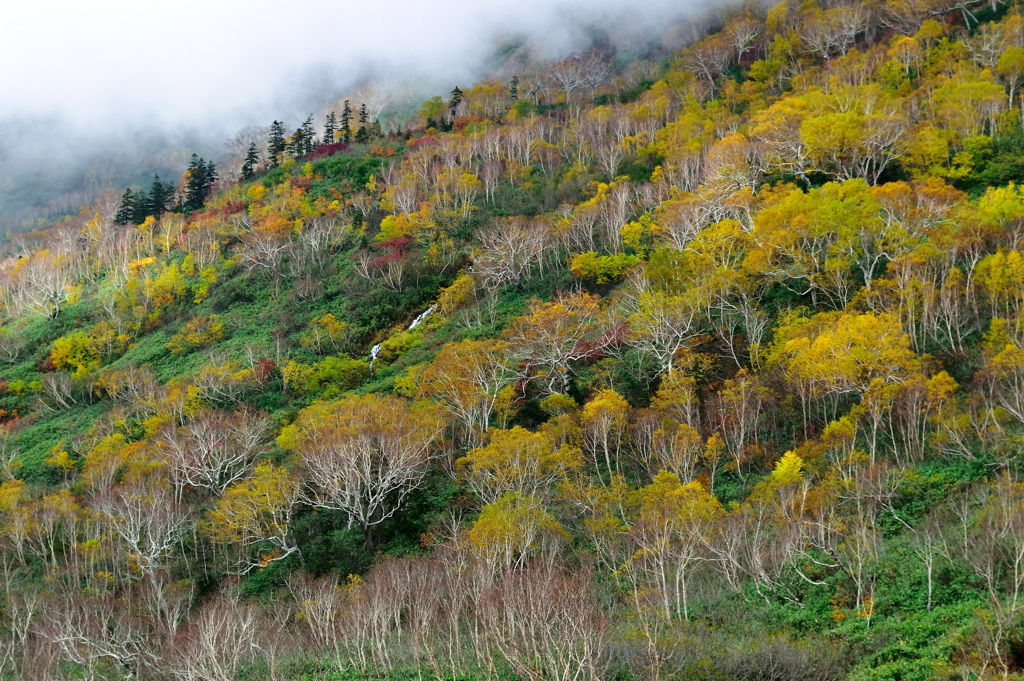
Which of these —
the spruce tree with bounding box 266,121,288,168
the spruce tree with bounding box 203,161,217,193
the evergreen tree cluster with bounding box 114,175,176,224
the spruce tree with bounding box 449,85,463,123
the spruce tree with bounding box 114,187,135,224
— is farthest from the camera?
the spruce tree with bounding box 449,85,463,123

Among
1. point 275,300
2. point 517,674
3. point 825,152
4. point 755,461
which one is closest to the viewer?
point 517,674

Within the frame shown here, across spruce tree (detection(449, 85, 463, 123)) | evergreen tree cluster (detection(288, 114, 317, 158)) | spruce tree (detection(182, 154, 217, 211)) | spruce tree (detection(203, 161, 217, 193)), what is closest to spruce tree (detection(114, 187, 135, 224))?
spruce tree (detection(182, 154, 217, 211))

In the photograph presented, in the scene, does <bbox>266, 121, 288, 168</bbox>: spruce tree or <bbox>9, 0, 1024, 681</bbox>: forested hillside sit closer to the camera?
<bbox>9, 0, 1024, 681</bbox>: forested hillside

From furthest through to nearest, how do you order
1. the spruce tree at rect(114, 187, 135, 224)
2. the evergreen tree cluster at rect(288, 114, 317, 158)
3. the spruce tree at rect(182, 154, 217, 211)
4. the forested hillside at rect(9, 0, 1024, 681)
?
the evergreen tree cluster at rect(288, 114, 317, 158)
the spruce tree at rect(182, 154, 217, 211)
the spruce tree at rect(114, 187, 135, 224)
the forested hillside at rect(9, 0, 1024, 681)

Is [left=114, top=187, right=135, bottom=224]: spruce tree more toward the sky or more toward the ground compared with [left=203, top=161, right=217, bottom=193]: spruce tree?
more toward the ground

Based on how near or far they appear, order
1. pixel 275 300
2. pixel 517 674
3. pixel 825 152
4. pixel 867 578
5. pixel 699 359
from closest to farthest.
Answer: pixel 517 674 → pixel 867 578 → pixel 699 359 → pixel 825 152 → pixel 275 300

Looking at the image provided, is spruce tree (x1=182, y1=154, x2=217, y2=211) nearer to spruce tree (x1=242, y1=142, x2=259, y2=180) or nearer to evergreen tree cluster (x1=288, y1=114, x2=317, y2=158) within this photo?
spruce tree (x1=242, y1=142, x2=259, y2=180)

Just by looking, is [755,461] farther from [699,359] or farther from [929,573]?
[929,573]

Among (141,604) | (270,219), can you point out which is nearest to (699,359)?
(141,604)

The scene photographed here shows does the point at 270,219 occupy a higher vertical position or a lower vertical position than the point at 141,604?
higher

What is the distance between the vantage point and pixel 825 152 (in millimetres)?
58344

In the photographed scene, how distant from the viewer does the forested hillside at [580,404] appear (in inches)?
917

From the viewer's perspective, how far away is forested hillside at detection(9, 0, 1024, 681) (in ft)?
76.4

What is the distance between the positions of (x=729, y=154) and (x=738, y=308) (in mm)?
22840
